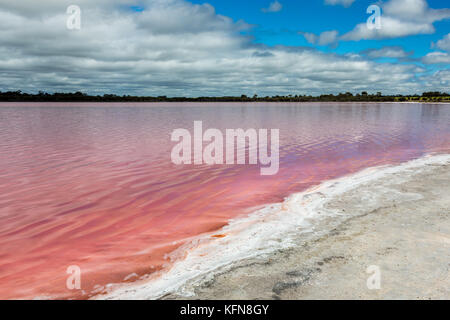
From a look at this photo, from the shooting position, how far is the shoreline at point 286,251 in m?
4.07

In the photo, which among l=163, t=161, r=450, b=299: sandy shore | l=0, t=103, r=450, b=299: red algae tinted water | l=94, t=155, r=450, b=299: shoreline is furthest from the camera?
l=0, t=103, r=450, b=299: red algae tinted water

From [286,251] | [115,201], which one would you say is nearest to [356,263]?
[286,251]

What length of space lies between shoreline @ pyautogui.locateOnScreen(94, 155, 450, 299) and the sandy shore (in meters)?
0.02

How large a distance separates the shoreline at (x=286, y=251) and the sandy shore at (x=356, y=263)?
0.6 inches

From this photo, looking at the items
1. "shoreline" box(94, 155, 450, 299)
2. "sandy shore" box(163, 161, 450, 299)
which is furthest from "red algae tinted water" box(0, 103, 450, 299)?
"sandy shore" box(163, 161, 450, 299)

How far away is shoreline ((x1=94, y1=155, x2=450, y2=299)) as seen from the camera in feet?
13.4

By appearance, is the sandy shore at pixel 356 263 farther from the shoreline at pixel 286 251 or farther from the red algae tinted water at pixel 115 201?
the red algae tinted water at pixel 115 201

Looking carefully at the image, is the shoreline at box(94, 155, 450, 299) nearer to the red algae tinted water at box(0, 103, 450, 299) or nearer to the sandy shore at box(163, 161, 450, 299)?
the sandy shore at box(163, 161, 450, 299)

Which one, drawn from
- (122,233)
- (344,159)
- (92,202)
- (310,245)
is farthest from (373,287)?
(344,159)

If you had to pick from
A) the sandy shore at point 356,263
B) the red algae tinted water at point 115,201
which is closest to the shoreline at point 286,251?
the sandy shore at point 356,263

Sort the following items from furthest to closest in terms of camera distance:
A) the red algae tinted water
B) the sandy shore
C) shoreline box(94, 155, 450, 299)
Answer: the red algae tinted water, shoreline box(94, 155, 450, 299), the sandy shore

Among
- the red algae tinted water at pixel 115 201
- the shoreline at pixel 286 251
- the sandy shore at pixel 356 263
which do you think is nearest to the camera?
the sandy shore at pixel 356 263
